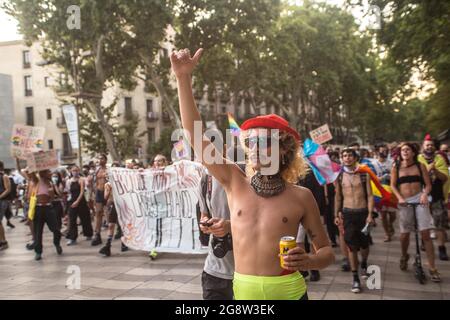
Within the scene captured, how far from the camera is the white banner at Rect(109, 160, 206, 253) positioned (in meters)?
7.93

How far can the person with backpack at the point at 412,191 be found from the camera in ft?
19.1

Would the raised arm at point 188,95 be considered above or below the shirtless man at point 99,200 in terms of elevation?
above

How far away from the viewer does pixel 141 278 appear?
6.54 meters

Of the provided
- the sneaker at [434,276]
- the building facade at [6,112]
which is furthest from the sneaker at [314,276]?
the building facade at [6,112]

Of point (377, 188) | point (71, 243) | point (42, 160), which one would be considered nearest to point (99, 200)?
point (71, 243)

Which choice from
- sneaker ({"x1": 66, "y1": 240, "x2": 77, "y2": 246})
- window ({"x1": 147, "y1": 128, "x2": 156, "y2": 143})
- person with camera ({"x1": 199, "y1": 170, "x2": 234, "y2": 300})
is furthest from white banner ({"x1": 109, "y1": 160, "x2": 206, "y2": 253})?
window ({"x1": 147, "y1": 128, "x2": 156, "y2": 143})

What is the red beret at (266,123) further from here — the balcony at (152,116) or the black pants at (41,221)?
the balcony at (152,116)

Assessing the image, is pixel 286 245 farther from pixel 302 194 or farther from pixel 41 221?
pixel 41 221

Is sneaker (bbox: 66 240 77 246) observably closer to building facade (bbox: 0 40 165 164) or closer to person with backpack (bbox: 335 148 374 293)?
person with backpack (bbox: 335 148 374 293)

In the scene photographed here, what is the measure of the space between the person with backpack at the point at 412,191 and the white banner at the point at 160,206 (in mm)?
3249

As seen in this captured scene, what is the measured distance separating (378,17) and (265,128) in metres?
6.76

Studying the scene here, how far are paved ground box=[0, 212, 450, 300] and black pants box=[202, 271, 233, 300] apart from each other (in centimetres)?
243

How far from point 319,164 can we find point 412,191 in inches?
74.6
